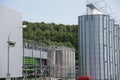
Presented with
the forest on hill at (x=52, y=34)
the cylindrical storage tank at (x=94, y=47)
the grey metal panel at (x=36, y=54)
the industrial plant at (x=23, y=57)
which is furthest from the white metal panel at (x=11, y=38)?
the forest on hill at (x=52, y=34)

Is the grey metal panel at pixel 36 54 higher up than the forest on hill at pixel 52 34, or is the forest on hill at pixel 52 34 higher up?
the forest on hill at pixel 52 34

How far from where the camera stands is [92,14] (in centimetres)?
4169

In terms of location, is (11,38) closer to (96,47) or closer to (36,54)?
(96,47)

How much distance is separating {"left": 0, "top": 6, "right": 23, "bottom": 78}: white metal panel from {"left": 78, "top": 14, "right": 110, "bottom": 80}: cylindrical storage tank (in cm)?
1039

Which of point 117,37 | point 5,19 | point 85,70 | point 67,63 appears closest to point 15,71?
point 5,19

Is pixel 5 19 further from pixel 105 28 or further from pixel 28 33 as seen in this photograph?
pixel 28 33

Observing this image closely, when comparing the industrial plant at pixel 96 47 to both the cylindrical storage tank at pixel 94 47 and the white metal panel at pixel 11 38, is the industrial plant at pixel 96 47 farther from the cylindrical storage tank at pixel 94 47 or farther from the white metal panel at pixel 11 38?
the white metal panel at pixel 11 38

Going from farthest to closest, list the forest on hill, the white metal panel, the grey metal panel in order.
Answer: the forest on hill, the grey metal panel, the white metal panel

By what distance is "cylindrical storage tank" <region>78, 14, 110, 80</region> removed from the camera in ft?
133

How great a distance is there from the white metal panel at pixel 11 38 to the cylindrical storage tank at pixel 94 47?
10.4 m

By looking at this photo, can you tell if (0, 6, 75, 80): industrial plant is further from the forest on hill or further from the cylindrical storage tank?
the forest on hill

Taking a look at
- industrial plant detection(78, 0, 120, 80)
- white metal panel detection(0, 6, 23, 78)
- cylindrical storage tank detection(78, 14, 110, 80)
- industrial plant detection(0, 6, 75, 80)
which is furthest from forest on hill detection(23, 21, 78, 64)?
Answer: white metal panel detection(0, 6, 23, 78)

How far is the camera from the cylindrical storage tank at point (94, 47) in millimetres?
40531

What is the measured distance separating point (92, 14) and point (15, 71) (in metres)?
14.6
